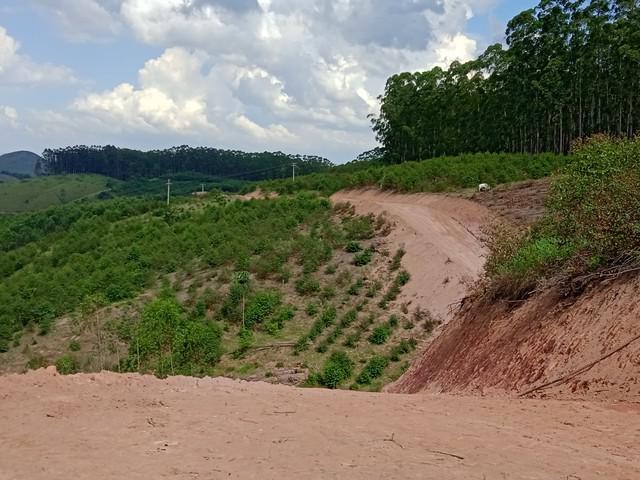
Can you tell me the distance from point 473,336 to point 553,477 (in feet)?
22.1

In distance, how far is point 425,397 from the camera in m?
8.68

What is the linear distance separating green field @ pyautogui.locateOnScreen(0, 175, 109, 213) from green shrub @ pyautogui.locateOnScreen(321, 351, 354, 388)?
10717cm

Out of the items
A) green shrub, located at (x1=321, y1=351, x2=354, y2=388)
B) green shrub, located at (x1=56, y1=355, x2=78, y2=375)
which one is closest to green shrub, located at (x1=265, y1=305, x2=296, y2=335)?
green shrub, located at (x1=321, y1=351, x2=354, y2=388)

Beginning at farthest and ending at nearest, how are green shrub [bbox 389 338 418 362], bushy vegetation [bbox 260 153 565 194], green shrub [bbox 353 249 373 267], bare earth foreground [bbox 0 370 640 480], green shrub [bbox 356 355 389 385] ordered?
bushy vegetation [bbox 260 153 565 194]
green shrub [bbox 353 249 373 267]
green shrub [bbox 389 338 418 362]
green shrub [bbox 356 355 389 385]
bare earth foreground [bbox 0 370 640 480]

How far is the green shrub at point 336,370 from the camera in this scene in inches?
706

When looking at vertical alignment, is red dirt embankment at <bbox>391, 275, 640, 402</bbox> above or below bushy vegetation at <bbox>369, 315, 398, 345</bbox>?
above

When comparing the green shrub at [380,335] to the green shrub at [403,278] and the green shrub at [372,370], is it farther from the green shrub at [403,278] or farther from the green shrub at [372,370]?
the green shrub at [403,278]

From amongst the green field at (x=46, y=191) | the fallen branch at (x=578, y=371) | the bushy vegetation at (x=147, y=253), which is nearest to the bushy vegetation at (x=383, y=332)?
the bushy vegetation at (x=147, y=253)

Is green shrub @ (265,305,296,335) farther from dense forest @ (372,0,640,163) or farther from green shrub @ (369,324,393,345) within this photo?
dense forest @ (372,0,640,163)

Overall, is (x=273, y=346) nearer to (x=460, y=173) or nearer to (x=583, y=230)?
(x=583, y=230)

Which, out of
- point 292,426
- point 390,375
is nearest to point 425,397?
point 292,426

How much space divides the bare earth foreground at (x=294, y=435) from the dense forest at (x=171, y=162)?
10168cm

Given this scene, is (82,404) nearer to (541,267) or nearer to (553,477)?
(553,477)

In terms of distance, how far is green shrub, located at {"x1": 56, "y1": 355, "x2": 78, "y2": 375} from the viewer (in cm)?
2058
